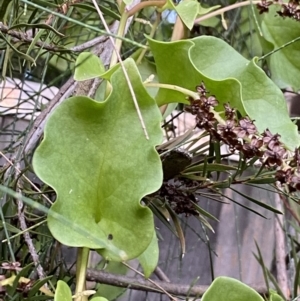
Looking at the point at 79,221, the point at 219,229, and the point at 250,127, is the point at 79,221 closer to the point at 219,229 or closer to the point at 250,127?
the point at 250,127

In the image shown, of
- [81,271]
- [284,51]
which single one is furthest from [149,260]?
[284,51]

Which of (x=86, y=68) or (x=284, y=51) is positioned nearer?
(x=86, y=68)

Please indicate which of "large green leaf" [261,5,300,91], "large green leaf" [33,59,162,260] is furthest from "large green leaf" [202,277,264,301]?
"large green leaf" [261,5,300,91]

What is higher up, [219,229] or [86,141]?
[86,141]

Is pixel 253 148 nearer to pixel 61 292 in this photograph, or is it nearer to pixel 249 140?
pixel 249 140

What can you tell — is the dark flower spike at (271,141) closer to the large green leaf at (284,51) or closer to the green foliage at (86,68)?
the green foliage at (86,68)

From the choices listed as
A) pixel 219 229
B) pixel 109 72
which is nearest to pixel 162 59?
pixel 109 72

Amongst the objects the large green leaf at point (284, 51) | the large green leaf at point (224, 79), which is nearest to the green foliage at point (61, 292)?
the large green leaf at point (224, 79)
